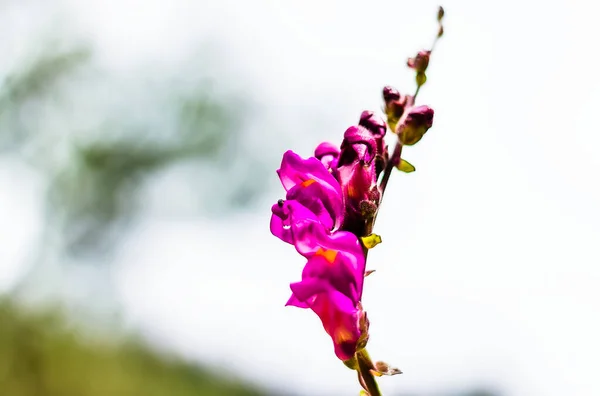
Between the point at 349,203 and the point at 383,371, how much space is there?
0.27 m

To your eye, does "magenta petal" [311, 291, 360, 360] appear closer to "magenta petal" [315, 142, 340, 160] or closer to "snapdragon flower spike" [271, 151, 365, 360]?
"snapdragon flower spike" [271, 151, 365, 360]

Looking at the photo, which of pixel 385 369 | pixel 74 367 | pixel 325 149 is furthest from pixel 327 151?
pixel 74 367

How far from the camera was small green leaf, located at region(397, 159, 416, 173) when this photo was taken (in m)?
1.35

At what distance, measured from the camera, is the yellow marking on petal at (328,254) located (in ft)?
3.94

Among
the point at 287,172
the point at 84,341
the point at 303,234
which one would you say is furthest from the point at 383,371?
the point at 84,341

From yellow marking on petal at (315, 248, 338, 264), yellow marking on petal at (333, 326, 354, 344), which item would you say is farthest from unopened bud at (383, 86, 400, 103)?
yellow marking on petal at (333, 326, 354, 344)

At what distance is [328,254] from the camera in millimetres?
1209

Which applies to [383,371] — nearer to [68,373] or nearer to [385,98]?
[385,98]

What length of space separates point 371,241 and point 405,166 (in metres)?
0.21

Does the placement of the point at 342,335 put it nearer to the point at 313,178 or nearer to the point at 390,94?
the point at 313,178

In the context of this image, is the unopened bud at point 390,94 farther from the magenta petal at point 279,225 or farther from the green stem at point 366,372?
the green stem at point 366,372

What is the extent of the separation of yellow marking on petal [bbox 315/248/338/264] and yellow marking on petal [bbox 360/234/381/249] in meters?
0.05

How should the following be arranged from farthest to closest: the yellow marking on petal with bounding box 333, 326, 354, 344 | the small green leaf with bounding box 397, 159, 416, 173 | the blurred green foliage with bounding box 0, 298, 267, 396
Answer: the blurred green foliage with bounding box 0, 298, 267, 396 → the small green leaf with bounding box 397, 159, 416, 173 → the yellow marking on petal with bounding box 333, 326, 354, 344

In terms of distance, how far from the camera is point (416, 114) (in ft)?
4.49
